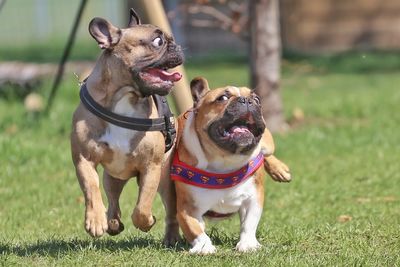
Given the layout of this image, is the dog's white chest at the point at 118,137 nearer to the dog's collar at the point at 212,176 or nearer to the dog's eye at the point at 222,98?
the dog's collar at the point at 212,176

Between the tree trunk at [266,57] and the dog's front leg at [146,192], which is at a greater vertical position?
the dog's front leg at [146,192]

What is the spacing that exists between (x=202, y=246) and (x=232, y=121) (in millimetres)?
760

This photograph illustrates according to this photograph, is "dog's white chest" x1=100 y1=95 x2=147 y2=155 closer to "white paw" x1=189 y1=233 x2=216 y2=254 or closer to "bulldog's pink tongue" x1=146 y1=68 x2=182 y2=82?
"bulldog's pink tongue" x1=146 y1=68 x2=182 y2=82

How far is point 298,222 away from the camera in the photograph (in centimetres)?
739

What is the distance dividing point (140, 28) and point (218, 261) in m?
1.40

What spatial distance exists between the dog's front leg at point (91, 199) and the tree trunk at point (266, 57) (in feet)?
19.9

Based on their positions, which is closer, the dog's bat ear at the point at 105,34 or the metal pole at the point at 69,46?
the dog's bat ear at the point at 105,34

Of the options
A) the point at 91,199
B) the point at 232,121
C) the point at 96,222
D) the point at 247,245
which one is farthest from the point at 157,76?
the point at 247,245

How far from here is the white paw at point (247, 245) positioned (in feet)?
19.6

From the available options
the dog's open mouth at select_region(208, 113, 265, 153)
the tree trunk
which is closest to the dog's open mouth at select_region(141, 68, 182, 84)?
the dog's open mouth at select_region(208, 113, 265, 153)

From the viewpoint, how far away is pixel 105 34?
5734mm

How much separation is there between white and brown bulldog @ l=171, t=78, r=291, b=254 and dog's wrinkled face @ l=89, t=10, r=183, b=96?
381mm

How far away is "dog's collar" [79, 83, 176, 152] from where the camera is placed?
5.68 metres

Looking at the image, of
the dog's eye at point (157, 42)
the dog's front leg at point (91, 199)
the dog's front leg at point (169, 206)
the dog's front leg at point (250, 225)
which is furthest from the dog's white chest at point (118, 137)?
the dog's front leg at point (250, 225)
